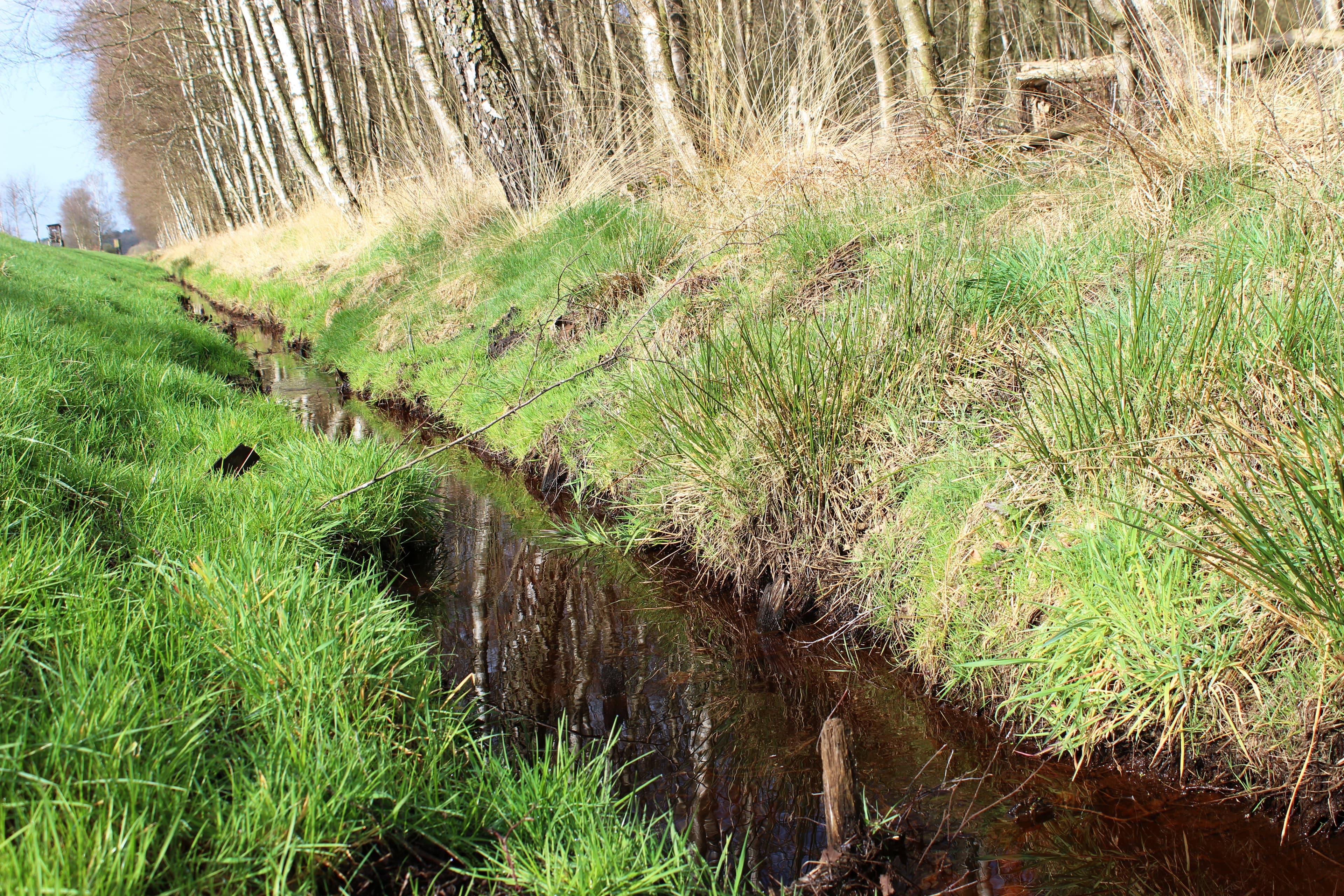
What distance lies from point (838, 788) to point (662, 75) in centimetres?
591

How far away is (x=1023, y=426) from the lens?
241 centimetres

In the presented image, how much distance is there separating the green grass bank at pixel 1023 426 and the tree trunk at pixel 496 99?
8.99ft

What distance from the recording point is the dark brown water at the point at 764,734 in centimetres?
177

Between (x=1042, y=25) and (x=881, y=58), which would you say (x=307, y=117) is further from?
(x=1042, y=25)

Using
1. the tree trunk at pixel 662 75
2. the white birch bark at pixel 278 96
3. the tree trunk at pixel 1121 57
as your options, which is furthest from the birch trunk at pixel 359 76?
the tree trunk at pixel 1121 57

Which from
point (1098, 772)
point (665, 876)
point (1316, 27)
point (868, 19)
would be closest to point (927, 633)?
point (1098, 772)

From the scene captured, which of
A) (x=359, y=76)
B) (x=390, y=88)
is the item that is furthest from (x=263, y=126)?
(x=390, y=88)

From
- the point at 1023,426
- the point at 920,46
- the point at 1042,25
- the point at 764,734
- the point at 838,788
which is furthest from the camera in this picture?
the point at 1042,25

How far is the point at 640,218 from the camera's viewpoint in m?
5.87

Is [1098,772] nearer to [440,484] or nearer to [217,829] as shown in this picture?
[217,829]

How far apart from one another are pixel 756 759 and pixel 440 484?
298 cm

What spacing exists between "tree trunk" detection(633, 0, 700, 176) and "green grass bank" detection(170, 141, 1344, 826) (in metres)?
1.14

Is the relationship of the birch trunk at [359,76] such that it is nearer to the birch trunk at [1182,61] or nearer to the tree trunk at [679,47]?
the tree trunk at [679,47]

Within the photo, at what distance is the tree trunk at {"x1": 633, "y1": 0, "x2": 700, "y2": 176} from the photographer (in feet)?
20.6
